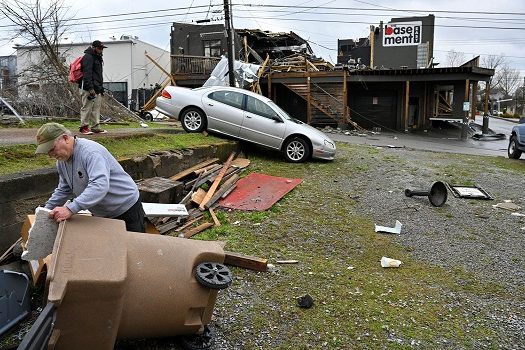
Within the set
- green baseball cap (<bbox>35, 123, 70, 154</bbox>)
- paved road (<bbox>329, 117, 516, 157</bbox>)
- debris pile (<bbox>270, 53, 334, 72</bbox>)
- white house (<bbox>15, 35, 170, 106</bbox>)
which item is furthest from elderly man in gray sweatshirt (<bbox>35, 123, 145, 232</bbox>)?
white house (<bbox>15, 35, 170, 106</bbox>)

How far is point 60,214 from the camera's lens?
315cm

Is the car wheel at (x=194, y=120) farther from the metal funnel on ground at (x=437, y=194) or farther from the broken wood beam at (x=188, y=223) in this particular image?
the metal funnel on ground at (x=437, y=194)

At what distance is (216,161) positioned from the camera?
10.2 m

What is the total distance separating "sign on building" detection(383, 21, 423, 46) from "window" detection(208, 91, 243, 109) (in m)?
22.4

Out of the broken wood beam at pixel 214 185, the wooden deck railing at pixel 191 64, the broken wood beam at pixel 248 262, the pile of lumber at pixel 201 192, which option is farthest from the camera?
the wooden deck railing at pixel 191 64

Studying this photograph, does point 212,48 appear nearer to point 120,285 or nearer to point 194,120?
point 194,120

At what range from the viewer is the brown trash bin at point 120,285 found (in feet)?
9.03

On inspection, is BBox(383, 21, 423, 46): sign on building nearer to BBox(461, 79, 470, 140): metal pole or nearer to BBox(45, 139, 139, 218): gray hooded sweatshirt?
BBox(461, 79, 470, 140): metal pole

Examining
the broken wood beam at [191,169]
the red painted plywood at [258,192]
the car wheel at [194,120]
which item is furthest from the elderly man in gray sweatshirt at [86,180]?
the car wheel at [194,120]

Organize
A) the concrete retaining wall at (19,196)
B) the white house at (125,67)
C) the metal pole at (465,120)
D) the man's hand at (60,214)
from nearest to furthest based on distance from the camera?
the man's hand at (60,214)
the concrete retaining wall at (19,196)
the metal pole at (465,120)
the white house at (125,67)

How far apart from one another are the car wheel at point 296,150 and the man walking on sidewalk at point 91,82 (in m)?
4.58

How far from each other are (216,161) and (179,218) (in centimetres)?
378

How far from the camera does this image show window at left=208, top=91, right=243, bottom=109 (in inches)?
458

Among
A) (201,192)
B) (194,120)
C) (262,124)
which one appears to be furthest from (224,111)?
(201,192)
